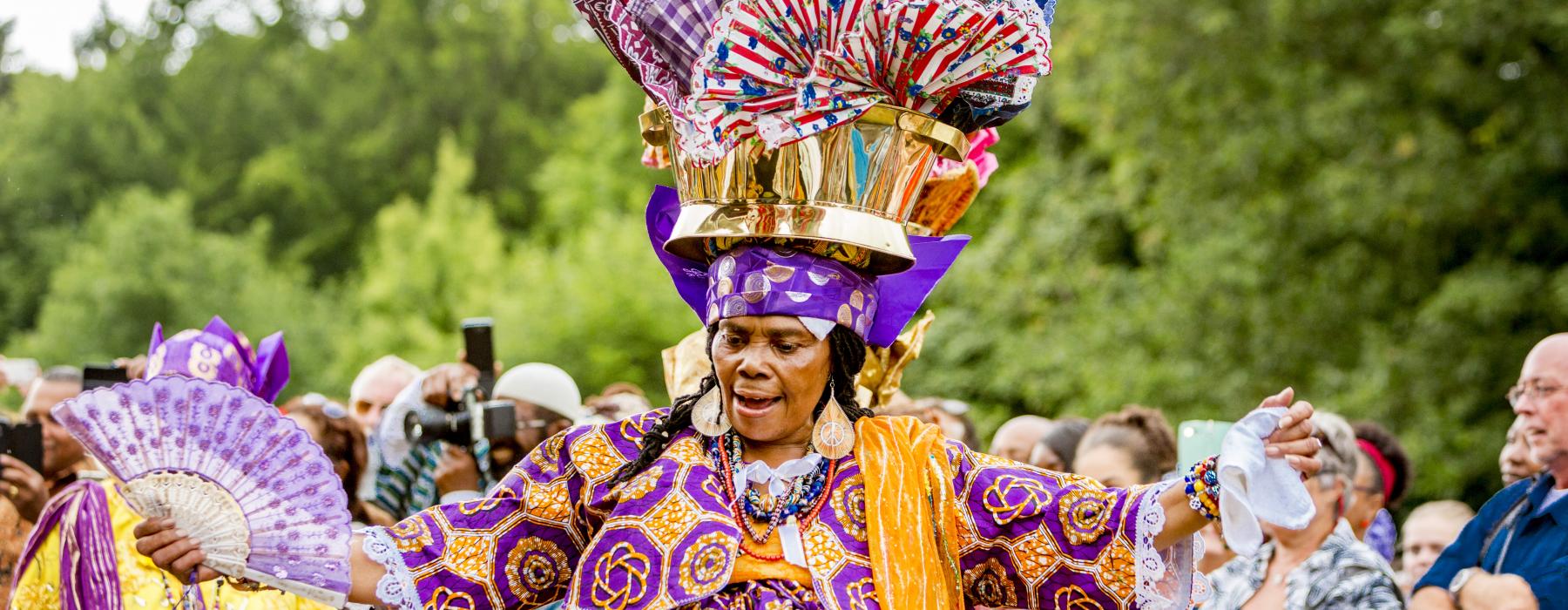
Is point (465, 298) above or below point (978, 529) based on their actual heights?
above

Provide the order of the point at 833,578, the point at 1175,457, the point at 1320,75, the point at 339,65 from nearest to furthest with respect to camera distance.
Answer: the point at 833,578 < the point at 1175,457 < the point at 1320,75 < the point at 339,65

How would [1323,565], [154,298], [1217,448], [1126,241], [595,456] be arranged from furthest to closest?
[154,298] < [1126,241] < [1217,448] < [1323,565] < [595,456]

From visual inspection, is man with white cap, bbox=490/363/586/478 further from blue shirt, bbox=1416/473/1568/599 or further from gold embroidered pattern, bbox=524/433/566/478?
blue shirt, bbox=1416/473/1568/599

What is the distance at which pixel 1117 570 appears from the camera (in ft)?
11.6

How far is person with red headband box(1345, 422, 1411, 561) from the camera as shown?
20.5 feet

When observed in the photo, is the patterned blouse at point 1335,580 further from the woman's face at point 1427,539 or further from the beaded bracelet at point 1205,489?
the beaded bracelet at point 1205,489

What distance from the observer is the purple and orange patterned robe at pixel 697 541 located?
3.54 m

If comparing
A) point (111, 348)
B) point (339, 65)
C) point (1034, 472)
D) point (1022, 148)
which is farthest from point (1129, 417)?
point (339, 65)

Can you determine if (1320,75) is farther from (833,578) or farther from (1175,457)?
(833,578)

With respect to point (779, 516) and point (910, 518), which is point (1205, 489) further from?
point (779, 516)

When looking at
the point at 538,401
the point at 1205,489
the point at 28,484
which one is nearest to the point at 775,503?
the point at 1205,489

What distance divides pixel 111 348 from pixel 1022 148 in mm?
12307

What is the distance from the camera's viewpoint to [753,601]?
359cm

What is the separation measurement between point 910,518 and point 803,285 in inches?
21.5
